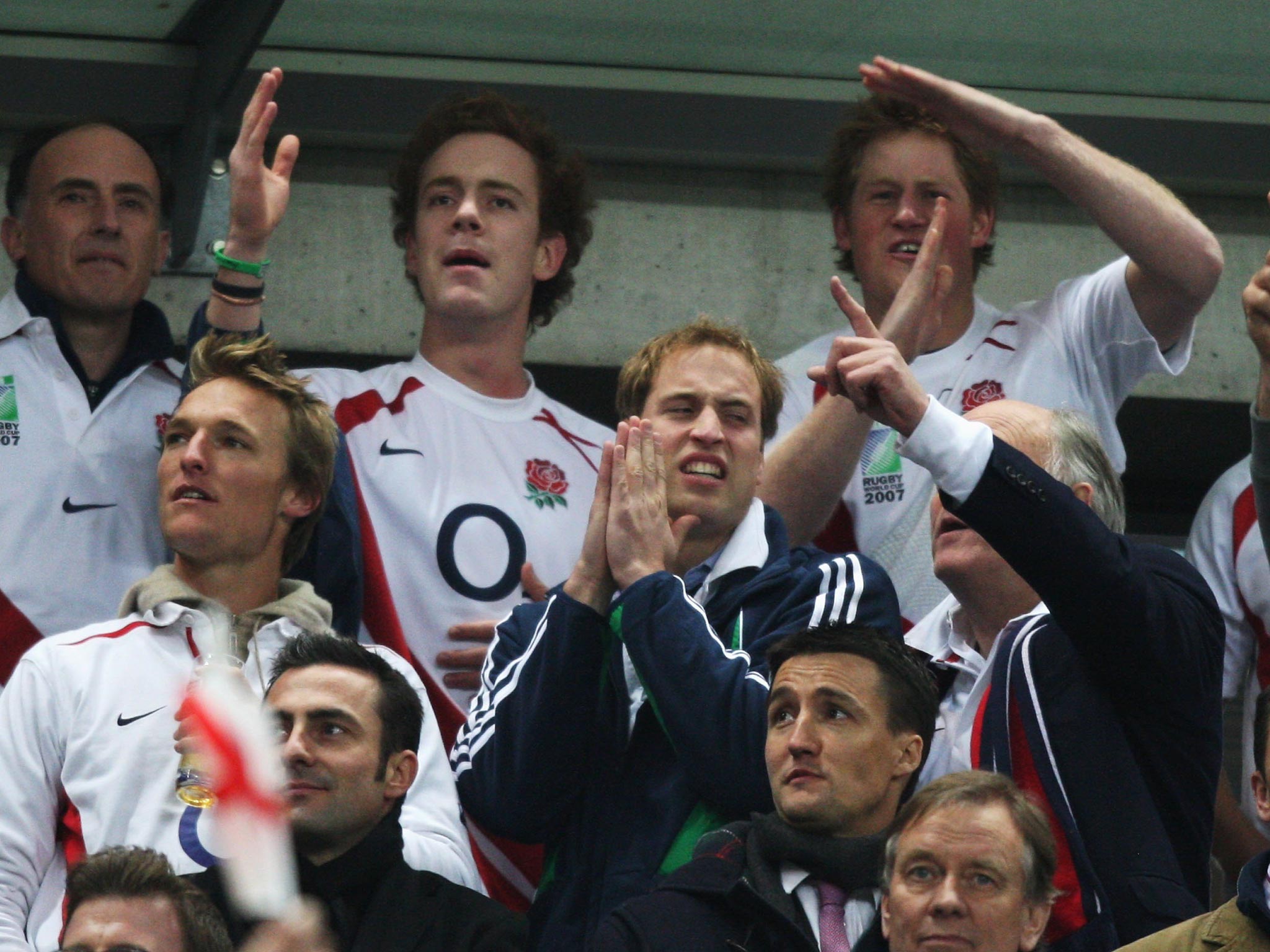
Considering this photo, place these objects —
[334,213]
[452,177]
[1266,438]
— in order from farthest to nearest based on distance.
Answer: [334,213] < [452,177] < [1266,438]

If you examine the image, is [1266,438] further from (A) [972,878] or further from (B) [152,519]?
(B) [152,519]

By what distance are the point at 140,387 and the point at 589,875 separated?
5.91ft

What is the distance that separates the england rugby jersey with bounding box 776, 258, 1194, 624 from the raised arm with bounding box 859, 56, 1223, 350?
5.8 inches

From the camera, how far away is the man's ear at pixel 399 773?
12.8ft

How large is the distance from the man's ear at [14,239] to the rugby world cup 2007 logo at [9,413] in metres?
0.40

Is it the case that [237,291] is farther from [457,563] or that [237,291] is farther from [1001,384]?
[1001,384]

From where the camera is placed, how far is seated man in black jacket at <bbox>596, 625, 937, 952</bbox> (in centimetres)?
346

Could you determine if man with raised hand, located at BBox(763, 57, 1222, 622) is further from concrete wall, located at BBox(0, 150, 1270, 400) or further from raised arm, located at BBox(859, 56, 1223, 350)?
concrete wall, located at BBox(0, 150, 1270, 400)

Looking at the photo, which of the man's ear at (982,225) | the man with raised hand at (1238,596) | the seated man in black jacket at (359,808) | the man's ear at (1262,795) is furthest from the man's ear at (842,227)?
the man's ear at (1262,795)

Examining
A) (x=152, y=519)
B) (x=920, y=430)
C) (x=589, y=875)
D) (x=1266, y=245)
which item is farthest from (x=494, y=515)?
(x=1266, y=245)

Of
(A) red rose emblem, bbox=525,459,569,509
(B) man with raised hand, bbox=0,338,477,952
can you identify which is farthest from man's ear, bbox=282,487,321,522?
(A) red rose emblem, bbox=525,459,569,509

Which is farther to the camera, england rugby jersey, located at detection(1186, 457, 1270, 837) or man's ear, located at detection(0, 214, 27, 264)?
england rugby jersey, located at detection(1186, 457, 1270, 837)

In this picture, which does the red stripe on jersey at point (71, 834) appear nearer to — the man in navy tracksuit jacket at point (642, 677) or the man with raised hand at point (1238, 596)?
the man in navy tracksuit jacket at point (642, 677)

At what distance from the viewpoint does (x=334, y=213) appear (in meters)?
6.26
